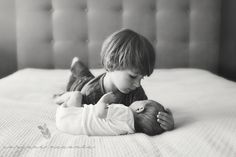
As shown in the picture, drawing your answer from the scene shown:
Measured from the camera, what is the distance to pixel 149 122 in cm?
90

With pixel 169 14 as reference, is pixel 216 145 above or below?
below

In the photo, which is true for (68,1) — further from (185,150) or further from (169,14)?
(185,150)

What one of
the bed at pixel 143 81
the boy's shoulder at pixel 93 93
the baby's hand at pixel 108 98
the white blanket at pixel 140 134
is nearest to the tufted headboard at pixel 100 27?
the bed at pixel 143 81

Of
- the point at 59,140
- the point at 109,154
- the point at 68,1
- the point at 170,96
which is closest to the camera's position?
the point at 109,154

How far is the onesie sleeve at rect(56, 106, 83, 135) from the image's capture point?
2.90ft

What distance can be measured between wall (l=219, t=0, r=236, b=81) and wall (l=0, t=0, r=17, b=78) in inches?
55.9

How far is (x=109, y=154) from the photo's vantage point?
723 mm

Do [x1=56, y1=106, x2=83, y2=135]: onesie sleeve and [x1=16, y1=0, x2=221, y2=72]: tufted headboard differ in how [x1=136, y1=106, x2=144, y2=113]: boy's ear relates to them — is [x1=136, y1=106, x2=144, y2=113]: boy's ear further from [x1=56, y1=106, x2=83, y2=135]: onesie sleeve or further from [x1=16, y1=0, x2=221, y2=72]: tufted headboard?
[x1=16, y1=0, x2=221, y2=72]: tufted headboard

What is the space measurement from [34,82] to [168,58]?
3.26 feet

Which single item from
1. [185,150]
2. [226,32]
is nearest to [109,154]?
[185,150]

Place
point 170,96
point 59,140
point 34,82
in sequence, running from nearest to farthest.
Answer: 1. point 59,140
2. point 170,96
3. point 34,82

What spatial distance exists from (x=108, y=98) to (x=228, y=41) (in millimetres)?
1652

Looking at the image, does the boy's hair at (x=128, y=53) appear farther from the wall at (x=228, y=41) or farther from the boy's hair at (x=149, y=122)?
the wall at (x=228, y=41)

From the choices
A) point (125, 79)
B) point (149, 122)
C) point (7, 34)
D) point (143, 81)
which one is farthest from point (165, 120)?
point (7, 34)
